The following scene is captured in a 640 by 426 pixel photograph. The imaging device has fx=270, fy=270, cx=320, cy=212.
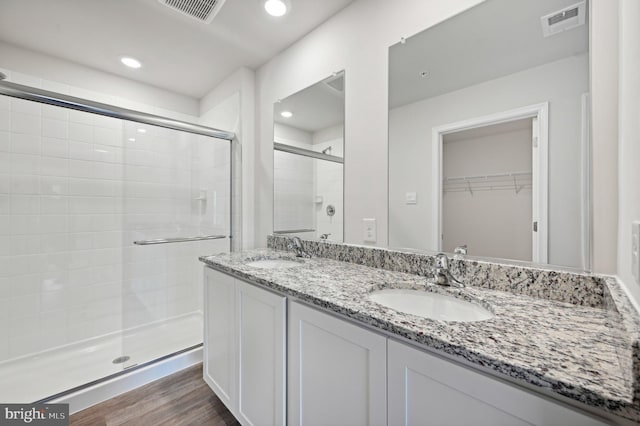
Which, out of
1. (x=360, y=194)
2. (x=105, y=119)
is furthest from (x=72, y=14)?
(x=360, y=194)

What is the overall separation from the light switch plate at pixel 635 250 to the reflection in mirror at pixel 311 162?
116 centimetres

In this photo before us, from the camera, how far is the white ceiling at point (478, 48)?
0.94m

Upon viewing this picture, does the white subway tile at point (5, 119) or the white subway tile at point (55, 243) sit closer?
the white subway tile at point (5, 119)

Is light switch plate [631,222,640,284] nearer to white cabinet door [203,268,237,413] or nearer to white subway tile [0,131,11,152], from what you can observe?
white cabinet door [203,268,237,413]

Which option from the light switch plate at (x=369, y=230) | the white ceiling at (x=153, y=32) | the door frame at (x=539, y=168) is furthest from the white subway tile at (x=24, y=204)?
the door frame at (x=539, y=168)

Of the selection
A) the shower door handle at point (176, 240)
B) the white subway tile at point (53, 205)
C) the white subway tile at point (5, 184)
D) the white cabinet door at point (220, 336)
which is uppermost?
the white subway tile at point (5, 184)

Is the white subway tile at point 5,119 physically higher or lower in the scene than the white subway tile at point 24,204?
higher

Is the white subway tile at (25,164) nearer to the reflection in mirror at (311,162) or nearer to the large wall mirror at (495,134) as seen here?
the reflection in mirror at (311,162)

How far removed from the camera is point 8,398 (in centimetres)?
151

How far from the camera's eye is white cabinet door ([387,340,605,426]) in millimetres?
489

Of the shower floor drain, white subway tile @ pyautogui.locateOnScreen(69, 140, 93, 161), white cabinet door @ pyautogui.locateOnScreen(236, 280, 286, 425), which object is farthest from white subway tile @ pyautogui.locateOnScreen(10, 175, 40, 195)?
white cabinet door @ pyautogui.locateOnScreen(236, 280, 286, 425)

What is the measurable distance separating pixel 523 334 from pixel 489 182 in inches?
25.8

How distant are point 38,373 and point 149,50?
7.61 ft

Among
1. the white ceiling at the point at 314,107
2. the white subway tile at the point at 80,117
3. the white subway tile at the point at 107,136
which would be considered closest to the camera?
the white ceiling at the point at 314,107
